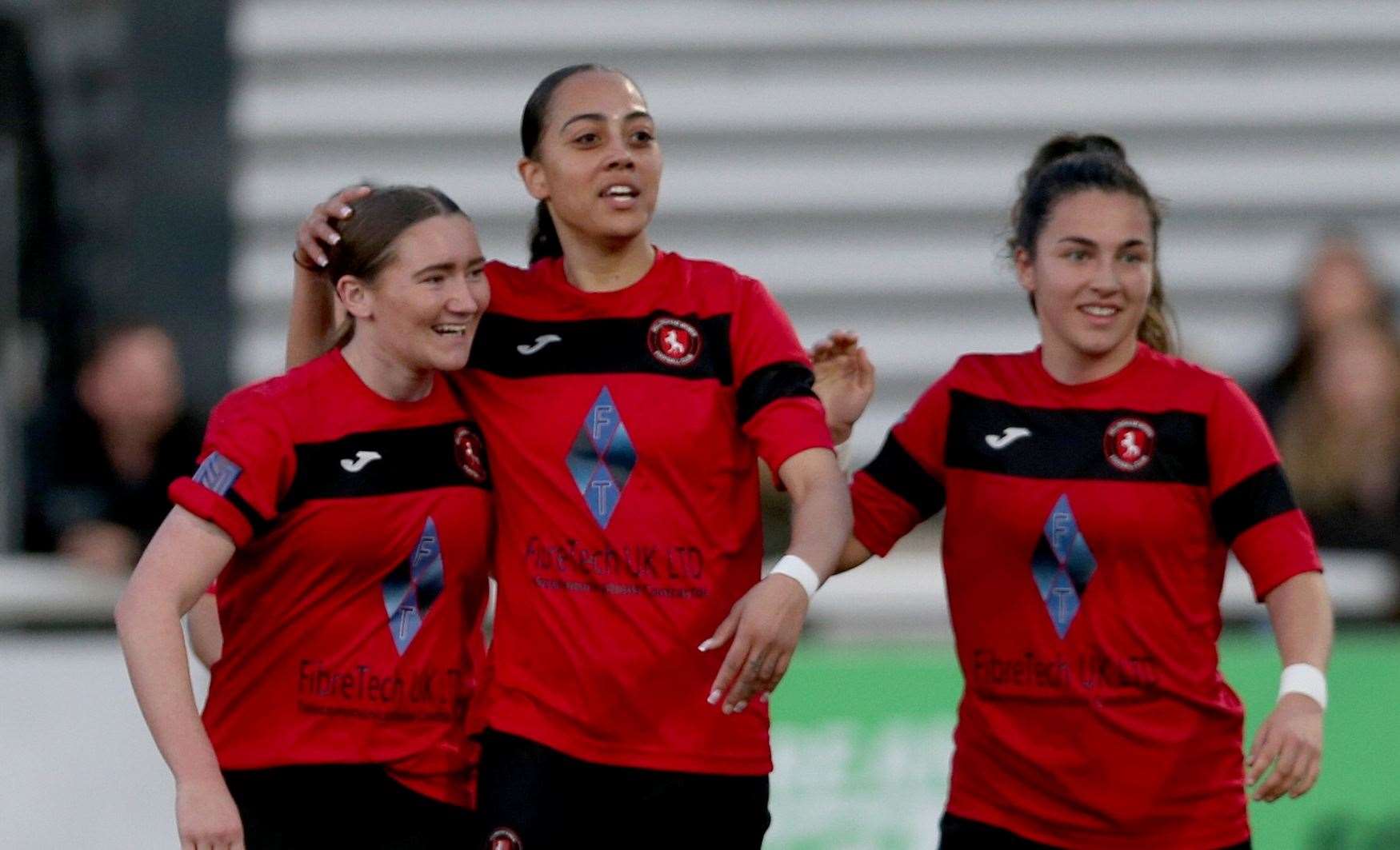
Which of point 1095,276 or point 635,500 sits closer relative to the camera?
point 635,500

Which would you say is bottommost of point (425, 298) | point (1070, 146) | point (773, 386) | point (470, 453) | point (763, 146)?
point (470, 453)

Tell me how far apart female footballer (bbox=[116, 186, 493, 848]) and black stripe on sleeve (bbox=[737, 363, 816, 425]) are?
0.49 m

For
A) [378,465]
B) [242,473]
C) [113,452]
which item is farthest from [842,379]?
[113,452]

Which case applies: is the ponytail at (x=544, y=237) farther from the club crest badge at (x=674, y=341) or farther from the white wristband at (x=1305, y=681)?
the white wristband at (x=1305, y=681)

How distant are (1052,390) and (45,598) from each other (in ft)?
10.3

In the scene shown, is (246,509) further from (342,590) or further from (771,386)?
(771,386)

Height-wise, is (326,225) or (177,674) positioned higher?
(326,225)

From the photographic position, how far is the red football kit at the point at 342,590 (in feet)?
13.3

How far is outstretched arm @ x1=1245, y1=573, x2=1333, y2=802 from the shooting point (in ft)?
13.1

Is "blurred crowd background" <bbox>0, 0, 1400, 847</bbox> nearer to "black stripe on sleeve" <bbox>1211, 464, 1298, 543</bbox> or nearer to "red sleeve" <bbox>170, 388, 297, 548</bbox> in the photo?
"black stripe on sleeve" <bbox>1211, 464, 1298, 543</bbox>

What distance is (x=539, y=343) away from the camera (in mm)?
4262

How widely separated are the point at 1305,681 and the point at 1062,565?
467 mm

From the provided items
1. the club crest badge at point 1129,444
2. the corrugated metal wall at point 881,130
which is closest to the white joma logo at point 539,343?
the club crest badge at point 1129,444

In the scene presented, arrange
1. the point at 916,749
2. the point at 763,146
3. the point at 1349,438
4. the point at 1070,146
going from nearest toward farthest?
the point at 1070,146 → the point at 916,749 → the point at 1349,438 → the point at 763,146
